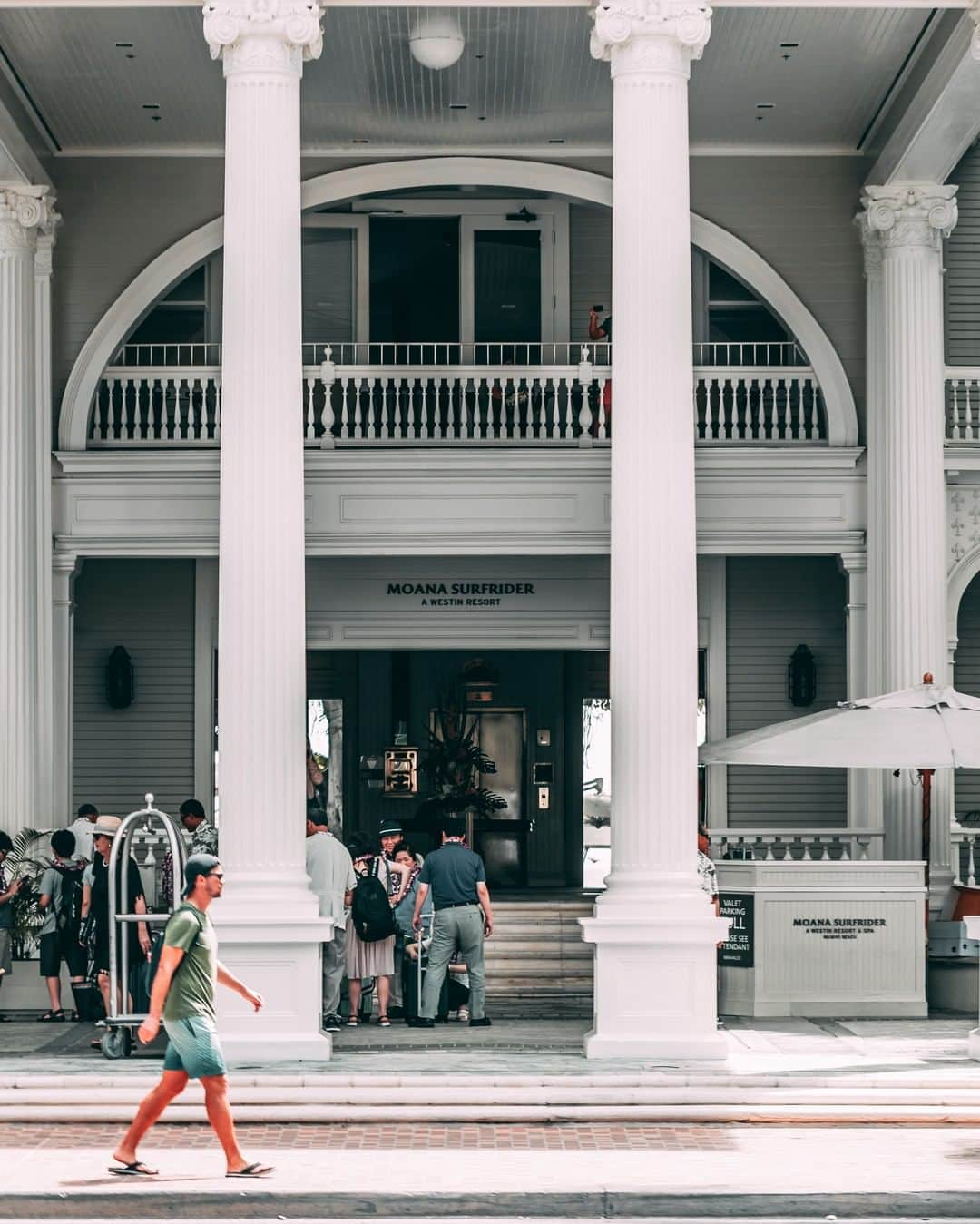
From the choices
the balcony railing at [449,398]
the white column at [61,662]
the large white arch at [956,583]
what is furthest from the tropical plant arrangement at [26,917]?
the large white arch at [956,583]

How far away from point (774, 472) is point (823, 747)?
433 centimetres

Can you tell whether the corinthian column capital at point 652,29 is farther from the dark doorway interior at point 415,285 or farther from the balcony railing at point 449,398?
the dark doorway interior at point 415,285

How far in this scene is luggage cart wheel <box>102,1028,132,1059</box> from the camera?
48.2 feet

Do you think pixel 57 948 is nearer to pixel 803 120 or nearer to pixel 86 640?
pixel 86 640

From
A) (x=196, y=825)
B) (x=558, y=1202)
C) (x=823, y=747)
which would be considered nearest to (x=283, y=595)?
(x=196, y=825)

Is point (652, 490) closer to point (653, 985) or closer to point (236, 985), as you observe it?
point (653, 985)

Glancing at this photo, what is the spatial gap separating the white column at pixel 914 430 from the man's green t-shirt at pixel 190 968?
10.6 metres

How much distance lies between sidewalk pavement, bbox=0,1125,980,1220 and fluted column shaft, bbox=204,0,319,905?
2.96 meters

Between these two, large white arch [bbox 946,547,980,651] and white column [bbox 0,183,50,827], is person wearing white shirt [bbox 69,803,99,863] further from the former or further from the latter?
large white arch [bbox 946,547,980,651]

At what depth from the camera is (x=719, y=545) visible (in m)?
21.0

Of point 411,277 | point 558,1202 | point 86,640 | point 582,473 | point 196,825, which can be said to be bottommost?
point 558,1202

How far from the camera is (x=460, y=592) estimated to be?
23109 millimetres

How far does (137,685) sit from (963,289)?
31.8 feet

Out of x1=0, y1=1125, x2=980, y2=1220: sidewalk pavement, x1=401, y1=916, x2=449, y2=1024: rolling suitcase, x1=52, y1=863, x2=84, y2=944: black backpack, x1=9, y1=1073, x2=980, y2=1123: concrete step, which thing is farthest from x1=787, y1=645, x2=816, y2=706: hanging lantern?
x1=0, y1=1125, x2=980, y2=1220: sidewalk pavement
